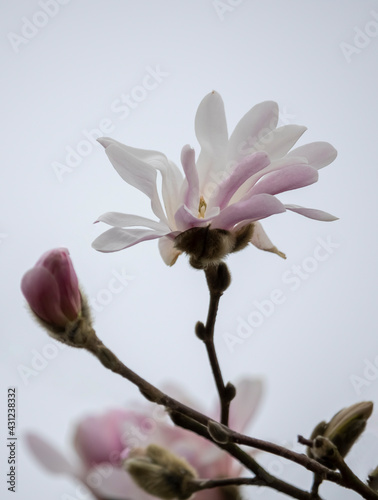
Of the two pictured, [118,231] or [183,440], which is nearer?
[118,231]

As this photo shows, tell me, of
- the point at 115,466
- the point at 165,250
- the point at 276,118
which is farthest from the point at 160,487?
the point at 276,118

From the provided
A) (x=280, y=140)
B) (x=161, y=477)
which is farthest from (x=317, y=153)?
(x=161, y=477)

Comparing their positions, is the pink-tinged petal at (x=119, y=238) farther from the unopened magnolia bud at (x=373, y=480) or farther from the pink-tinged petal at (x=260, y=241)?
the unopened magnolia bud at (x=373, y=480)

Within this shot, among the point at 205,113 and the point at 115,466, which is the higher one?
the point at 205,113

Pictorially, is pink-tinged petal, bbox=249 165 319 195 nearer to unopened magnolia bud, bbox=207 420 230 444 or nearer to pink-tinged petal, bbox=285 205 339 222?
pink-tinged petal, bbox=285 205 339 222

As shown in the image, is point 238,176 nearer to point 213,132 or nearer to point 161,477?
point 213,132

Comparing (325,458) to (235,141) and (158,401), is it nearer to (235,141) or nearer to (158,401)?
(158,401)
